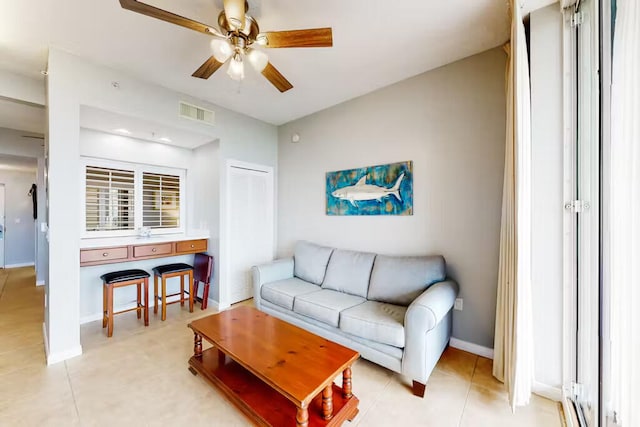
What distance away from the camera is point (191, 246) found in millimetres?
3385

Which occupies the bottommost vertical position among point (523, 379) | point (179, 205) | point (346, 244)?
point (523, 379)

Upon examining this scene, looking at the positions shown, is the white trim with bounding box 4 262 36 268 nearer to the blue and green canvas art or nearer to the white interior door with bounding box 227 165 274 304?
the white interior door with bounding box 227 165 274 304

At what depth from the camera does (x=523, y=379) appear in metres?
1.55

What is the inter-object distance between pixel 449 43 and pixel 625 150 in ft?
5.53

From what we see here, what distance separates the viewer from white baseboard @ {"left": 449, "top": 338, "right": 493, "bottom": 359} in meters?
2.20

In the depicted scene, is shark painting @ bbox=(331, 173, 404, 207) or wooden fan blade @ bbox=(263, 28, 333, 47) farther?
shark painting @ bbox=(331, 173, 404, 207)

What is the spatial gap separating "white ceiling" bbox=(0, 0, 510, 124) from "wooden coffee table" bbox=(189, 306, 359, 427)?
229 cm

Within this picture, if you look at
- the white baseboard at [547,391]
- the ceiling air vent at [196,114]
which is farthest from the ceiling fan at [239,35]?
the white baseboard at [547,391]

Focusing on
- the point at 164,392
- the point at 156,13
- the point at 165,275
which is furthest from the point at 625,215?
the point at 165,275

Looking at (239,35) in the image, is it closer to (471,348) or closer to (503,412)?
(503,412)

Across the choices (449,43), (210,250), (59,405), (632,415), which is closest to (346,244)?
(210,250)

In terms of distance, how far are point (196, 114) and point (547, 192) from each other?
11.4 ft

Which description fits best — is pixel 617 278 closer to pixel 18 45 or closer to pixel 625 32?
pixel 625 32

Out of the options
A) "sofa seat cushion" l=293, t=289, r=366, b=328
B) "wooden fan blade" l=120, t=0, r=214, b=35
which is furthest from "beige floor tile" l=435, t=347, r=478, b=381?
"wooden fan blade" l=120, t=0, r=214, b=35
